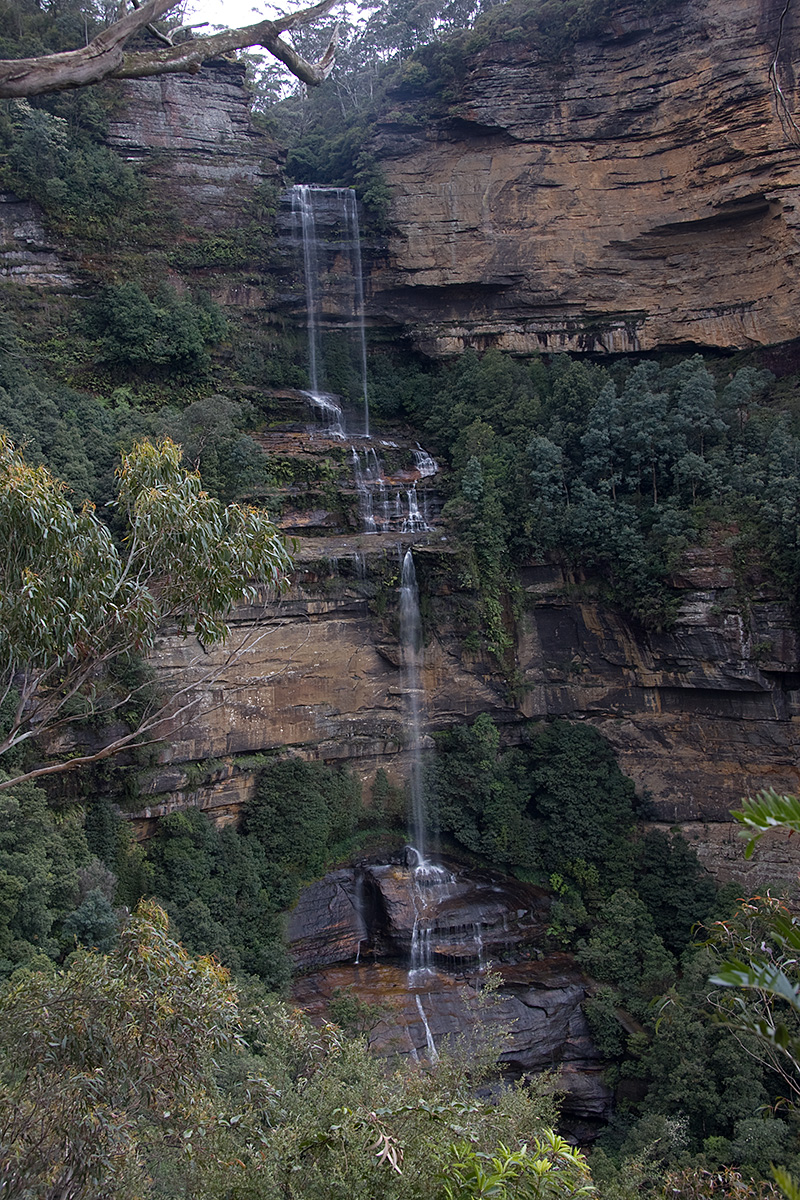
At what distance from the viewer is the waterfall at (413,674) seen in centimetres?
1703

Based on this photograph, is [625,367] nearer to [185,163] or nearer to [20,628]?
[185,163]

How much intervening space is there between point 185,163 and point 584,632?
640 inches

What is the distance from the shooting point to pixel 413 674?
1742cm

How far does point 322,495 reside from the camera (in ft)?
57.1

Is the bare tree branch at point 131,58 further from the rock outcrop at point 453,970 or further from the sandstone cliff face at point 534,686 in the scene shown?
the rock outcrop at point 453,970

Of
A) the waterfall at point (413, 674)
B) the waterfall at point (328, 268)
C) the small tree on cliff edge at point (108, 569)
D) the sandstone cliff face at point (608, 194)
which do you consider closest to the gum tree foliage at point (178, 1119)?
the small tree on cliff edge at point (108, 569)

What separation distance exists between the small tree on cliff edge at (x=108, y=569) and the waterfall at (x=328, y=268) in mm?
13893

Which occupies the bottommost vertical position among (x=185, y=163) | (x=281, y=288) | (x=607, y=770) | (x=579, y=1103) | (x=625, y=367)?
(x=579, y=1103)

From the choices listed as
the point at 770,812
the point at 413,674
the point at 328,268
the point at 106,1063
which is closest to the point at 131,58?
the point at 770,812

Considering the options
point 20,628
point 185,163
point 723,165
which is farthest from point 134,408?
point 723,165

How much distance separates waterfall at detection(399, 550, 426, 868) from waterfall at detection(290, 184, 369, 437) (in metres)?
5.66

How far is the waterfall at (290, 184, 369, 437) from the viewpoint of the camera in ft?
68.6

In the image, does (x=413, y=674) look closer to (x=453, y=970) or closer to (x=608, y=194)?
(x=453, y=970)

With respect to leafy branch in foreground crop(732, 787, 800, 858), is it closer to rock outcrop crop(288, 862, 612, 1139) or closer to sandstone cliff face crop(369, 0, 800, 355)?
rock outcrop crop(288, 862, 612, 1139)
